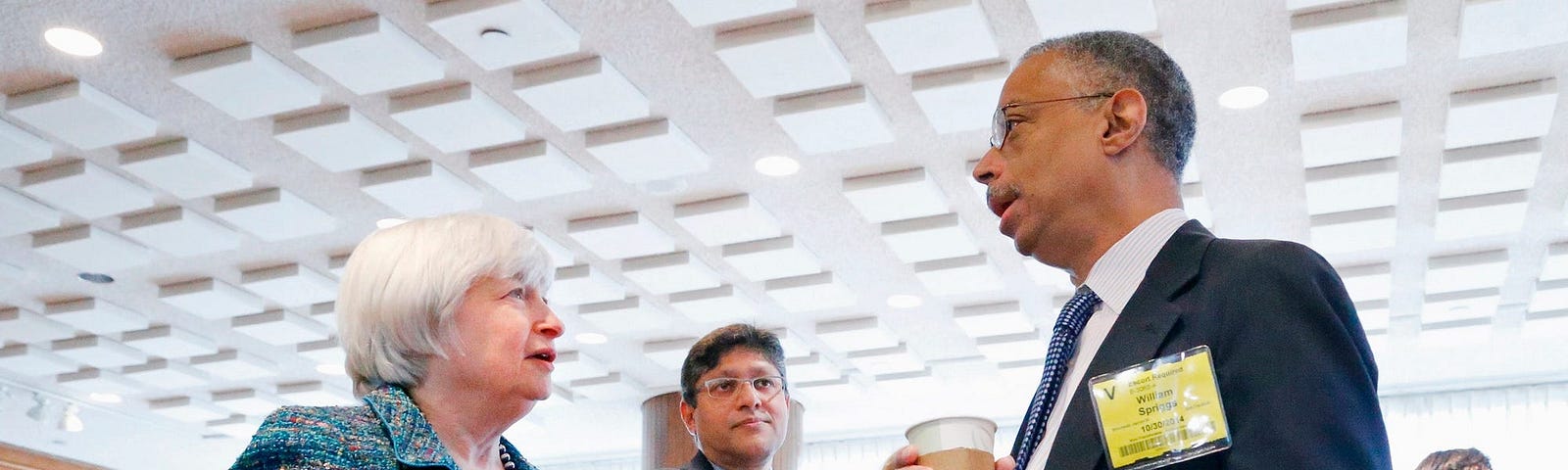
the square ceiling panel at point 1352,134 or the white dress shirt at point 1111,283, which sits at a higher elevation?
the square ceiling panel at point 1352,134

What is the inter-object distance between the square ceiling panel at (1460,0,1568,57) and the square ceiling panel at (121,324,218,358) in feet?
27.0

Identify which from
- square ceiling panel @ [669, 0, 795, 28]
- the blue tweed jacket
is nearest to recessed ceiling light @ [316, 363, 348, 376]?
square ceiling panel @ [669, 0, 795, 28]

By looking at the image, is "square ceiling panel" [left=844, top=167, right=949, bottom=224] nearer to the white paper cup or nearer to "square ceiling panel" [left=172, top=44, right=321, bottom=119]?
"square ceiling panel" [left=172, top=44, right=321, bottom=119]

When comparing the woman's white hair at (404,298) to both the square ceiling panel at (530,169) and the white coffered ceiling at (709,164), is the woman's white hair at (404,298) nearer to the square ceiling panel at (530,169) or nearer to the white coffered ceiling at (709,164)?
the white coffered ceiling at (709,164)

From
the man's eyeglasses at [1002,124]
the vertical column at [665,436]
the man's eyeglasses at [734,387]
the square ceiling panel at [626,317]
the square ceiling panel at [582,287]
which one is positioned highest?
the square ceiling panel at [626,317]

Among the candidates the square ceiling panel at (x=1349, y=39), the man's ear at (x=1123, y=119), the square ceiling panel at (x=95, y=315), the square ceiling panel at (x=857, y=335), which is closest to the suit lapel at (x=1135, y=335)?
the man's ear at (x=1123, y=119)

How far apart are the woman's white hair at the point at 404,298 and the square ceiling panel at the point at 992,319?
7.58 metres

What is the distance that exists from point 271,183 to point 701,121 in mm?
2381

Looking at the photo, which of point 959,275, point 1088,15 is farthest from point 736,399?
point 959,275

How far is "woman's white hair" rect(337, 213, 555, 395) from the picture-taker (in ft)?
6.25

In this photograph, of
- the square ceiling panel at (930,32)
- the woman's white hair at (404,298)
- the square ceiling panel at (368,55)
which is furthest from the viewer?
the square ceiling panel at (368,55)

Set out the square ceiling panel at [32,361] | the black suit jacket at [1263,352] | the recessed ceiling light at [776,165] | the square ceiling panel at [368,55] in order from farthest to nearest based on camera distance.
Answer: the square ceiling panel at [32,361] → the recessed ceiling light at [776,165] → the square ceiling panel at [368,55] → the black suit jacket at [1263,352]

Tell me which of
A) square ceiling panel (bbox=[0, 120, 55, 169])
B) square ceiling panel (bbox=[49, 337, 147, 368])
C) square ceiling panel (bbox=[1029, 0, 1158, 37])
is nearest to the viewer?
square ceiling panel (bbox=[1029, 0, 1158, 37])

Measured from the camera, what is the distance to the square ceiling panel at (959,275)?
841cm
